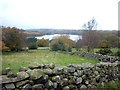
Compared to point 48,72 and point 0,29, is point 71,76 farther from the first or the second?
point 0,29

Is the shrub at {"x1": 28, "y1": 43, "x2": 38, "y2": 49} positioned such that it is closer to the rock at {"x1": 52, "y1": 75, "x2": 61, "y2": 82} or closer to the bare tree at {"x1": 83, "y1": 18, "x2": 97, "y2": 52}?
the rock at {"x1": 52, "y1": 75, "x2": 61, "y2": 82}

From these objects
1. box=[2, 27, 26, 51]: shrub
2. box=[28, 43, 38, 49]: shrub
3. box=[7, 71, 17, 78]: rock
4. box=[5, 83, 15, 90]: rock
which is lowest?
box=[5, 83, 15, 90]: rock

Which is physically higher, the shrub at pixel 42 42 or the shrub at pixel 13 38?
the shrub at pixel 13 38

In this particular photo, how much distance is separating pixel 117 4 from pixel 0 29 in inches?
130

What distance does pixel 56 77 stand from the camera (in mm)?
4738

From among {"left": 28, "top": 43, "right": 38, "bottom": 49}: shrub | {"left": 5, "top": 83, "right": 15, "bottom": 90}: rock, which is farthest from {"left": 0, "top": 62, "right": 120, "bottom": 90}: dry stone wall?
{"left": 28, "top": 43, "right": 38, "bottom": 49}: shrub

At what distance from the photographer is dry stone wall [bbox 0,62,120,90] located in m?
4.23

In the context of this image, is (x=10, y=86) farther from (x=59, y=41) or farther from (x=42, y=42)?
(x=59, y=41)

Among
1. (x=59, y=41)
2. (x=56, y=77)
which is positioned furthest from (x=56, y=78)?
(x=59, y=41)

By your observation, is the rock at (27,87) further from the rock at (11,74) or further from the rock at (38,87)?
the rock at (11,74)

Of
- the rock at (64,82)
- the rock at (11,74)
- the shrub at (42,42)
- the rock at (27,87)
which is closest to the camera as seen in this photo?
the rock at (11,74)

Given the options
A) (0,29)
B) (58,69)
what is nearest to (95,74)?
→ (58,69)

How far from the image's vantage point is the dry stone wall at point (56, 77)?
13.9 ft

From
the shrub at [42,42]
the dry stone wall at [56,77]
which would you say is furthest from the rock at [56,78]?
the shrub at [42,42]
